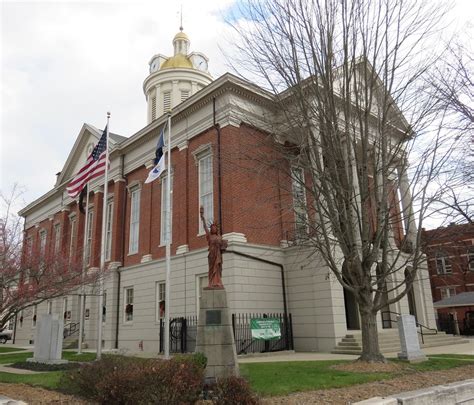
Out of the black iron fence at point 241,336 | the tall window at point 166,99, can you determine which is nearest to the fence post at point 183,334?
the black iron fence at point 241,336

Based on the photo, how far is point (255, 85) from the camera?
14094 mm

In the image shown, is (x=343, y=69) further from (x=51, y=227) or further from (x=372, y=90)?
(x=51, y=227)

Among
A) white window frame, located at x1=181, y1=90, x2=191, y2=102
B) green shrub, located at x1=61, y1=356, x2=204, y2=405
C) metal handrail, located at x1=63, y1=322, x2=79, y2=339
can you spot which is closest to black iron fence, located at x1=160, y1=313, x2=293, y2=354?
green shrub, located at x1=61, y1=356, x2=204, y2=405

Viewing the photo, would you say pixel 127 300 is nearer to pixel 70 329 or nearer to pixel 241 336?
pixel 70 329

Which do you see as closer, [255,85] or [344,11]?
[344,11]

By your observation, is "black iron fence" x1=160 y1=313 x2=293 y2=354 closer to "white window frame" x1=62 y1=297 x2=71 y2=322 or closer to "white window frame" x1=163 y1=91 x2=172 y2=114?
"white window frame" x1=62 y1=297 x2=71 y2=322

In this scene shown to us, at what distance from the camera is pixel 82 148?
1372 inches

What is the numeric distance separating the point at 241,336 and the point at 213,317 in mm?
8521

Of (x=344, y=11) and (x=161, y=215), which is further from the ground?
(x=344, y=11)

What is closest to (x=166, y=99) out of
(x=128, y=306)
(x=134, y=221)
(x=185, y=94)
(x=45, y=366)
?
(x=185, y=94)

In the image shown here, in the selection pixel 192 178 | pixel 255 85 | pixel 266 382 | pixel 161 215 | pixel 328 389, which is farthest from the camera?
pixel 161 215

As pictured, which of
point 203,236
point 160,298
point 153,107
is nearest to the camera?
point 203,236

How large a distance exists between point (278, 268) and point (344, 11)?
12.3m

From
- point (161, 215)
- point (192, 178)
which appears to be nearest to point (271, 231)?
point (192, 178)
